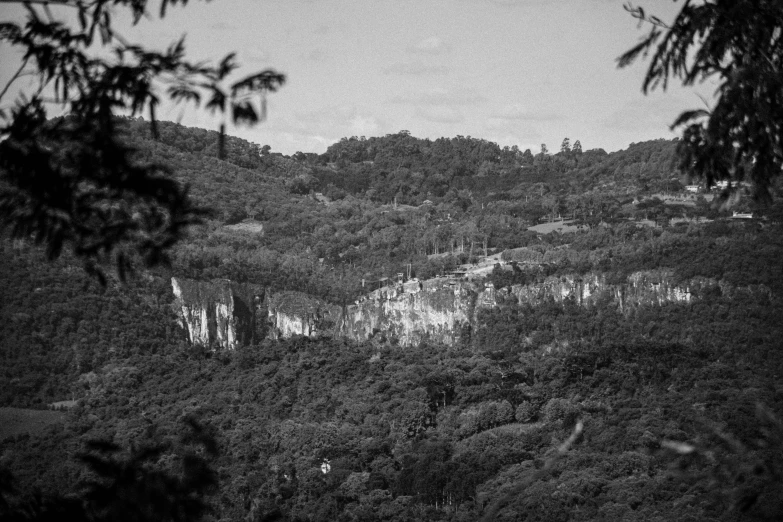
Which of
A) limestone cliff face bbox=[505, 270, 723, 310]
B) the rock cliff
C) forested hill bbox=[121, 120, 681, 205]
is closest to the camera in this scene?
limestone cliff face bbox=[505, 270, 723, 310]

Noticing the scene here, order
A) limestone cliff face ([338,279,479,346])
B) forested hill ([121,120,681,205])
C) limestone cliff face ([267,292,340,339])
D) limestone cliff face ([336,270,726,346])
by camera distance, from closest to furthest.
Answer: limestone cliff face ([336,270,726,346]) < limestone cliff face ([338,279,479,346]) < limestone cliff face ([267,292,340,339]) < forested hill ([121,120,681,205])

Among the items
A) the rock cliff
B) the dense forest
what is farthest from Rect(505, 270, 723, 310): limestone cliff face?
the dense forest

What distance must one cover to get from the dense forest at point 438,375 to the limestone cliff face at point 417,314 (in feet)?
5.40

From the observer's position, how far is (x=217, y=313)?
5269 cm

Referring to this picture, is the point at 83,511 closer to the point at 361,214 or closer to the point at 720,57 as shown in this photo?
the point at 720,57

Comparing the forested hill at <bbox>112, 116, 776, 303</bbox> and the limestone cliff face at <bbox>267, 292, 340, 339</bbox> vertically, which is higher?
the forested hill at <bbox>112, 116, 776, 303</bbox>

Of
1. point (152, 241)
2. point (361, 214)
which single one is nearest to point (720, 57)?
point (152, 241)

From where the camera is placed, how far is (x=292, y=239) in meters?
68.4

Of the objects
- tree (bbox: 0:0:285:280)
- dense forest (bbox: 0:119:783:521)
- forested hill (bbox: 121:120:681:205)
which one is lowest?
dense forest (bbox: 0:119:783:521)

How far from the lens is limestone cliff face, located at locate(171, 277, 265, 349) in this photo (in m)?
51.5

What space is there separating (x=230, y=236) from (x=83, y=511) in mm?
60102

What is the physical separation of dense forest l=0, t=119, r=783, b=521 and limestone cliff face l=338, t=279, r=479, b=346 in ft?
5.40

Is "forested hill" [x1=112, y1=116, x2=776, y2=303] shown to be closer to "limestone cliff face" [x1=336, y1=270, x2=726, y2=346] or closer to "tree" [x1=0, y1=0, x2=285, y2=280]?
"limestone cliff face" [x1=336, y1=270, x2=726, y2=346]

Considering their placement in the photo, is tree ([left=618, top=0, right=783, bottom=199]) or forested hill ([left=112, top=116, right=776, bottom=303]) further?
forested hill ([left=112, top=116, right=776, bottom=303])
